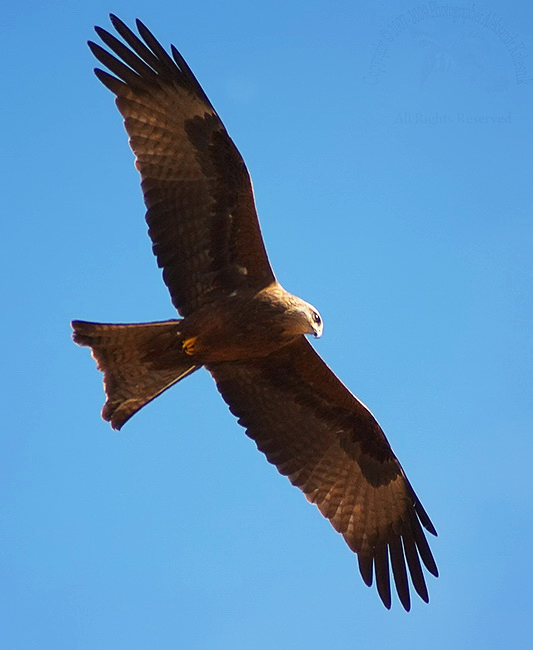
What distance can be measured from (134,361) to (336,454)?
2184 mm

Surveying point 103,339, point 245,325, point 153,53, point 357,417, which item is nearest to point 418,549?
point 357,417

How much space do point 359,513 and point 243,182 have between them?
328 centimetres

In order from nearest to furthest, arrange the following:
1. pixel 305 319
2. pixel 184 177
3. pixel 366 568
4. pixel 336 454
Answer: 1. pixel 305 319
2. pixel 184 177
3. pixel 366 568
4. pixel 336 454

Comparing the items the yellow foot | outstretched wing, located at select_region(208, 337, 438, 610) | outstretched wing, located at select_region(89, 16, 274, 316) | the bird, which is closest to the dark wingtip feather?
outstretched wing, located at select_region(208, 337, 438, 610)

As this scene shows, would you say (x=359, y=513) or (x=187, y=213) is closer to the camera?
(x=187, y=213)

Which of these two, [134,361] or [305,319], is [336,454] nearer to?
[305,319]

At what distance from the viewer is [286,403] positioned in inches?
412

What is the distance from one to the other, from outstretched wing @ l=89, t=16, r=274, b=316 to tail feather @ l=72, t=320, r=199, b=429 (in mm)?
354

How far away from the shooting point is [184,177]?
31.8ft

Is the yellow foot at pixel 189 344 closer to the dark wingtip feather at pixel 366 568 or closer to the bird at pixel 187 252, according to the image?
the bird at pixel 187 252

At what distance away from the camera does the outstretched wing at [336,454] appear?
10375mm

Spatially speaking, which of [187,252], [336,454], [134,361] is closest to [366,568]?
[336,454]

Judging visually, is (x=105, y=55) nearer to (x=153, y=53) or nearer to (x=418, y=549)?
(x=153, y=53)

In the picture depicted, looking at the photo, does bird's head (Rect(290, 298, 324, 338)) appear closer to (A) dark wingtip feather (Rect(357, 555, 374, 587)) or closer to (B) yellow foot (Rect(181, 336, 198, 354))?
(B) yellow foot (Rect(181, 336, 198, 354))
